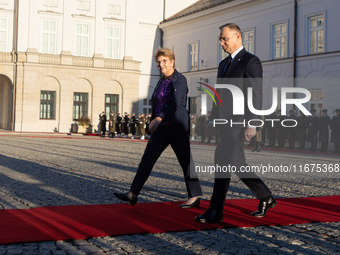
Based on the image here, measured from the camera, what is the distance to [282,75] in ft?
95.2

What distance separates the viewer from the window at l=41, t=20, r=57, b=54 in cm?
3722

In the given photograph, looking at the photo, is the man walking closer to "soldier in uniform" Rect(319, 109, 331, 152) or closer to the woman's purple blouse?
the woman's purple blouse

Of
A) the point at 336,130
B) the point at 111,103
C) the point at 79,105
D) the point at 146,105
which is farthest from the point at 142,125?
the point at 146,105

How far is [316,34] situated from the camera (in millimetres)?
27172

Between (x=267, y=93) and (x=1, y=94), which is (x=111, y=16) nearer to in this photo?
(x=1, y=94)

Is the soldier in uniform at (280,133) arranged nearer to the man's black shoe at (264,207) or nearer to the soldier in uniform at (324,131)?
the soldier in uniform at (324,131)

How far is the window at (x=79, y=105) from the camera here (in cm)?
3869

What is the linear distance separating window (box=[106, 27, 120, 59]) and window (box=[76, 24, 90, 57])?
1730 mm

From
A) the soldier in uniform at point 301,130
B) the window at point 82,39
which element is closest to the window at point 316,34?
the soldier in uniform at point 301,130

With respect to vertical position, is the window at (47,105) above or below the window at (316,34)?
below

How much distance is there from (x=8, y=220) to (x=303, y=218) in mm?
3166

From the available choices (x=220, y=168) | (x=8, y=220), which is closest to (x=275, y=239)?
(x=220, y=168)

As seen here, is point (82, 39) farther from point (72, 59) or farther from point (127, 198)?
point (127, 198)

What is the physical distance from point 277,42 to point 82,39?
1626cm
